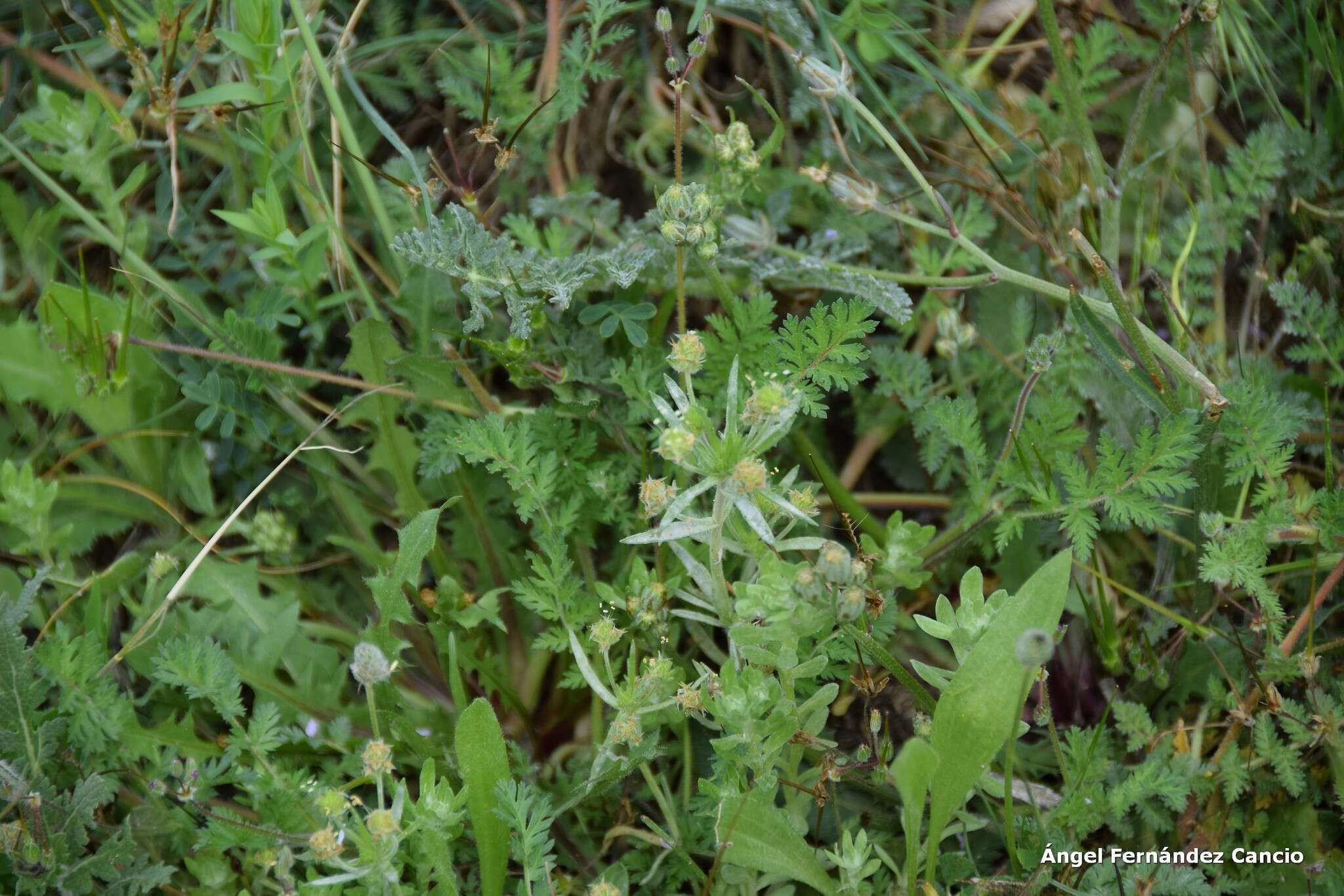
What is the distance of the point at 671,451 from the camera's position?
4.80 ft

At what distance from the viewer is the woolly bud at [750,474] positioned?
1.50 metres

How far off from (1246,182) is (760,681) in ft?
5.32

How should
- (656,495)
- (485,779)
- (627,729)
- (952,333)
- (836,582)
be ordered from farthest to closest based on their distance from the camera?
(952,333) → (485,779) → (627,729) → (656,495) → (836,582)

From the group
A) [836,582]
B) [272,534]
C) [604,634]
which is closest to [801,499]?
[836,582]

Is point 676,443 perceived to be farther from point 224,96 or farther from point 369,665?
point 224,96

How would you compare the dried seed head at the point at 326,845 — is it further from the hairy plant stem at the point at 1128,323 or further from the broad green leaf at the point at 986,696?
the hairy plant stem at the point at 1128,323

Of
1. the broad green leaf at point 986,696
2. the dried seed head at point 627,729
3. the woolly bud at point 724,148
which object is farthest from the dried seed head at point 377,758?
the woolly bud at point 724,148

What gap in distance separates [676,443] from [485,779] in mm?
774

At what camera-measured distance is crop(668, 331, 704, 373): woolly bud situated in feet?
5.16

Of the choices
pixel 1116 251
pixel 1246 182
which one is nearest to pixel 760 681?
pixel 1116 251

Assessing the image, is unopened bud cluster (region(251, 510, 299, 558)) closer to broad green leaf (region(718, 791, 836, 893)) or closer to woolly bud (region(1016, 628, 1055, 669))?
broad green leaf (region(718, 791, 836, 893))

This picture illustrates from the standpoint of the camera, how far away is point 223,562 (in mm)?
2324

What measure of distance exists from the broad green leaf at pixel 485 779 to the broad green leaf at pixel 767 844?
41 cm

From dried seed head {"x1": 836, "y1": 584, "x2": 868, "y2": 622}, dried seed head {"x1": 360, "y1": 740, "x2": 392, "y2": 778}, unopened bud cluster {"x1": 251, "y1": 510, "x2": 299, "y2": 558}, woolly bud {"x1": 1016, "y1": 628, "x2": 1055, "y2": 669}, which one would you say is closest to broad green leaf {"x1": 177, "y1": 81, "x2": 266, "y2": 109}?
unopened bud cluster {"x1": 251, "y1": 510, "x2": 299, "y2": 558}
